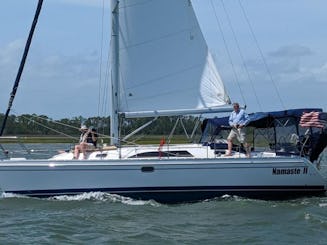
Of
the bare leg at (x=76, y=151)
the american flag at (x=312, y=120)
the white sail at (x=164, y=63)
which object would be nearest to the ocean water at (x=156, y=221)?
the bare leg at (x=76, y=151)

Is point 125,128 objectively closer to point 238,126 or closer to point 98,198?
point 98,198

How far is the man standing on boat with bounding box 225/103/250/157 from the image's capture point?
18.8 m

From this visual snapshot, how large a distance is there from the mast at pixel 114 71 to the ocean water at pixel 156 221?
6.85 ft

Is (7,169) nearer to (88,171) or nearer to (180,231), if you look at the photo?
(88,171)

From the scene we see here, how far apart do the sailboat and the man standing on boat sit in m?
0.38

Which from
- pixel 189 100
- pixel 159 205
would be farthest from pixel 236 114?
pixel 159 205

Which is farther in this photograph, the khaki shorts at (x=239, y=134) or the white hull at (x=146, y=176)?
the khaki shorts at (x=239, y=134)

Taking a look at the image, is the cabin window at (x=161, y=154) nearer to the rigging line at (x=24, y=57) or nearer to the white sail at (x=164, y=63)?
the white sail at (x=164, y=63)

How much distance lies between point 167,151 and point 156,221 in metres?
3.37

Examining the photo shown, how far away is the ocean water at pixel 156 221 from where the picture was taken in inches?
550

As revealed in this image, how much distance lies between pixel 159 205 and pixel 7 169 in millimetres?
4163

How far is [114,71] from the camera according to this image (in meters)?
19.5

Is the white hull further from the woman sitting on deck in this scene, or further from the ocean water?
the woman sitting on deck

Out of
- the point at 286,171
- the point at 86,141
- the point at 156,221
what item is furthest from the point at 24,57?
the point at 286,171
